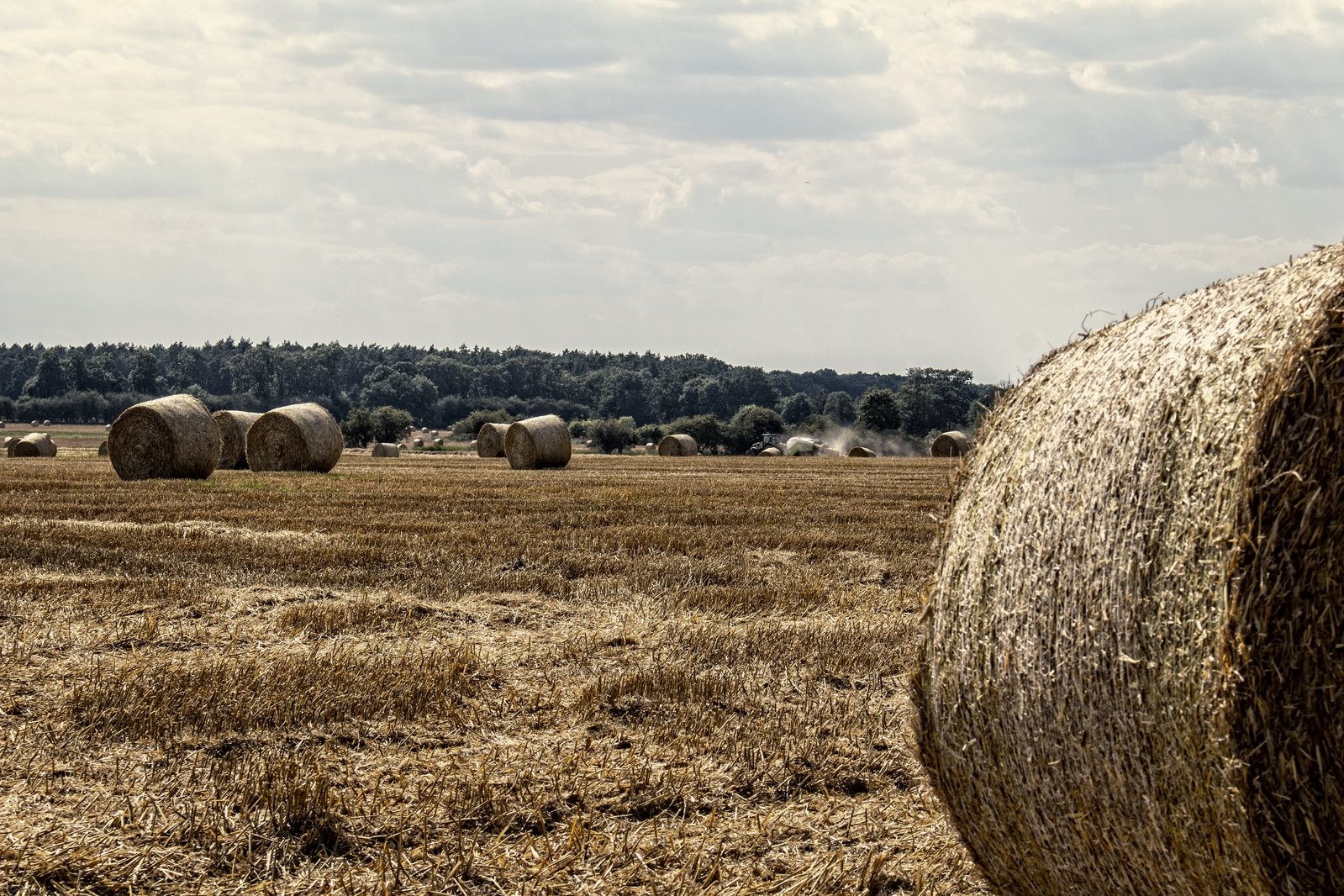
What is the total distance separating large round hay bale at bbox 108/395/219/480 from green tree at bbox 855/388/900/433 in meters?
63.4

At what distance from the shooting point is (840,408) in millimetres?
118062

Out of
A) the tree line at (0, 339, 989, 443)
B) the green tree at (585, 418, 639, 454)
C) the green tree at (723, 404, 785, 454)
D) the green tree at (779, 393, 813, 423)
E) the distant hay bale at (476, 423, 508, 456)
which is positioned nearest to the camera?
the distant hay bale at (476, 423, 508, 456)

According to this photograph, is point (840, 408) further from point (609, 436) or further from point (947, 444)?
point (947, 444)

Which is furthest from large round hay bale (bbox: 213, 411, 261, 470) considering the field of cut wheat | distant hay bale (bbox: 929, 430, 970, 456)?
distant hay bale (bbox: 929, 430, 970, 456)

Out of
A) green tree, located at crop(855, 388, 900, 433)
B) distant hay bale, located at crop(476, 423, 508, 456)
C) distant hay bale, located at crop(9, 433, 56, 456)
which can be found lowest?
distant hay bale, located at crop(9, 433, 56, 456)

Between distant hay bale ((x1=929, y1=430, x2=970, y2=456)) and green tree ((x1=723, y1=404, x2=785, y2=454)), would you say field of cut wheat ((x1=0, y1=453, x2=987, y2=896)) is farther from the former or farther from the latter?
green tree ((x1=723, y1=404, x2=785, y2=454))

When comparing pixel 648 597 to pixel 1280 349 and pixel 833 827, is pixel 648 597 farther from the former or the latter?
pixel 1280 349

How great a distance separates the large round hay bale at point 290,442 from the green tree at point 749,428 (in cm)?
4667

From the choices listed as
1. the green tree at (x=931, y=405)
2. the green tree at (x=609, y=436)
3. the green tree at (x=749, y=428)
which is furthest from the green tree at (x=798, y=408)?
the green tree at (x=609, y=436)

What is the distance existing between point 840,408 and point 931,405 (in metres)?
25.1

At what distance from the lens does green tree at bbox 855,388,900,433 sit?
84125 millimetres

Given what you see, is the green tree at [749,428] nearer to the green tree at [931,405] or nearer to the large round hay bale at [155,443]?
the green tree at [931,405]

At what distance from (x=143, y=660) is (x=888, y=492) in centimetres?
1631

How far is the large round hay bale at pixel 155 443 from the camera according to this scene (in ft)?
75.9
